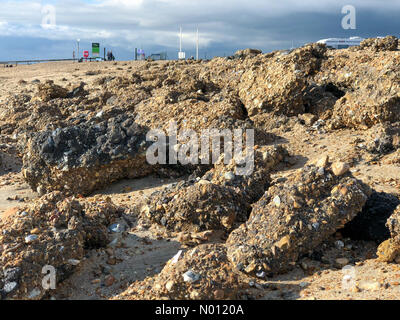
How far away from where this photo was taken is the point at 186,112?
715cm

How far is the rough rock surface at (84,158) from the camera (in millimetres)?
6414

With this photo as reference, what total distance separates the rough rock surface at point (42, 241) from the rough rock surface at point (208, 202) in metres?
0.70

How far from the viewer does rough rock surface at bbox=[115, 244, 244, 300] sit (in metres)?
3.27

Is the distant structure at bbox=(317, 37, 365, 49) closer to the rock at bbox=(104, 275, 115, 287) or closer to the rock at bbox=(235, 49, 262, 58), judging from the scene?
the rock at bbox=(235, 49, 262, 58)

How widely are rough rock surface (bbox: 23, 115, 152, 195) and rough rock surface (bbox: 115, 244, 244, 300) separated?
3.13 m

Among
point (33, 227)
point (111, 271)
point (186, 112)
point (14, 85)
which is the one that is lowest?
point (111, 271)

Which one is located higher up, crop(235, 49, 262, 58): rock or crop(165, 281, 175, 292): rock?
crop(235, 49, 262, 58): rock

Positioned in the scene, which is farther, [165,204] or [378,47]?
[378,47]

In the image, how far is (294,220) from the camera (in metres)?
3.93

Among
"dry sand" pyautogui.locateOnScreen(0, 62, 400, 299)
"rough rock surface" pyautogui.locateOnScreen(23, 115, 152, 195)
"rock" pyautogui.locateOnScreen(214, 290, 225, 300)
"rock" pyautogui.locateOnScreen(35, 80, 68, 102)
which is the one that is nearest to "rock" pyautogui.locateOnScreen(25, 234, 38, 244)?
"dry sand" pyautogui.locateOnScreen(0, 62, 400, 299)

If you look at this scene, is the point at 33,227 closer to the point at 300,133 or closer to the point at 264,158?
the point at 264,158

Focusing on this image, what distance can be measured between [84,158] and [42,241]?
8.72 feet
